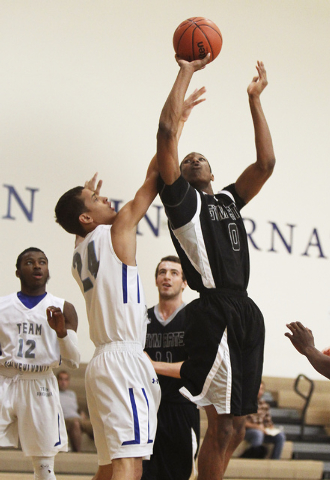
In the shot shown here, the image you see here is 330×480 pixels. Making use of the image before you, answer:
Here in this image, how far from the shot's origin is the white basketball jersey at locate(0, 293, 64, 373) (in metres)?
4.57

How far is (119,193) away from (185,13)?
2953 mm

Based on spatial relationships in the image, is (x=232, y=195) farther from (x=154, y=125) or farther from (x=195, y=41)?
(x=154, y=125)

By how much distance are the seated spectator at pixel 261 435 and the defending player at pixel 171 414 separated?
2460 mm

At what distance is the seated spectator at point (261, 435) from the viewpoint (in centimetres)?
691

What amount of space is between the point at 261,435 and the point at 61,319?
12.2 ft

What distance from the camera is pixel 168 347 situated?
4707 mm

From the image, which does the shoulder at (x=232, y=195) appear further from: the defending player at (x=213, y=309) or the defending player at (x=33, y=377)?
the defending player at (x=33, y=377)

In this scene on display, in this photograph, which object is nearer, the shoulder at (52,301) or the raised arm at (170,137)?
the raised arm at (170,137)

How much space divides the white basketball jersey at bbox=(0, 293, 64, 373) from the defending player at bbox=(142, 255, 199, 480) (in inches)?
30.3

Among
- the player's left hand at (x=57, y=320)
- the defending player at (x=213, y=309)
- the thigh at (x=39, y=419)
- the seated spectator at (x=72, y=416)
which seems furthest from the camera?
the seated spectator at (x=72, y=416)

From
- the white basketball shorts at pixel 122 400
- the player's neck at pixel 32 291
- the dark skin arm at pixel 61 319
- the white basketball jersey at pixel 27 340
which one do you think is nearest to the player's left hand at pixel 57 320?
the dark skin arm at pixel 61 319

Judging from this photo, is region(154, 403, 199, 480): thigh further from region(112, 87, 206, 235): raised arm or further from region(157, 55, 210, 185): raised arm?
region(157, 55, 210, 185): raised arm

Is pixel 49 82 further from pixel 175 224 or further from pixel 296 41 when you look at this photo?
pixel 175 224

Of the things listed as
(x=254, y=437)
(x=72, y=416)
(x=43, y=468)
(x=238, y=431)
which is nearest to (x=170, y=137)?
(x=238, y=431)
